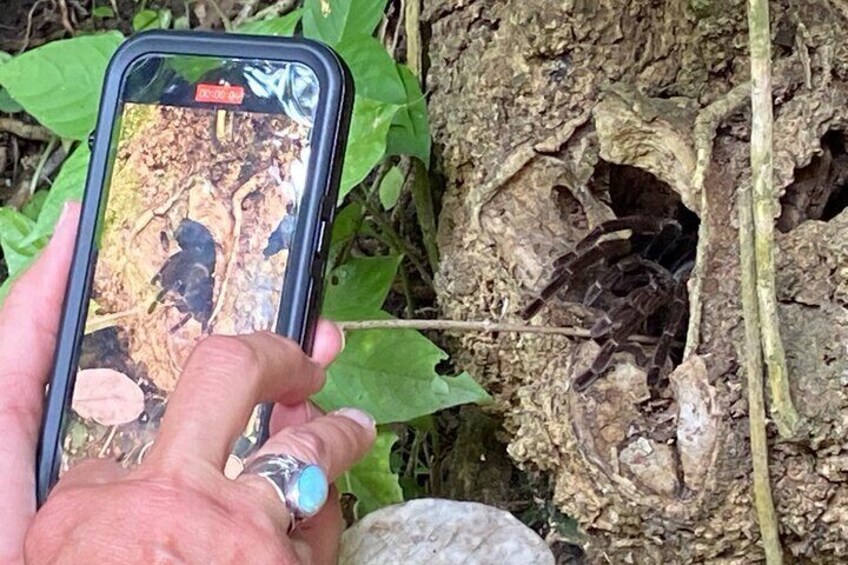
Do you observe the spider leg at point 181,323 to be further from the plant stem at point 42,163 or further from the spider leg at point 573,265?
the plant stem at point 42,163

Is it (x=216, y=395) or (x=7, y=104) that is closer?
(x=216, y=395)

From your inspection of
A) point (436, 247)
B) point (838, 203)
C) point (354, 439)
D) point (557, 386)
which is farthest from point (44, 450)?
point (838, 203)

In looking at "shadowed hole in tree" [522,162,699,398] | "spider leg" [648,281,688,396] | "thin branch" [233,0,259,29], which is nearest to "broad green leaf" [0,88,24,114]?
"thin branch" [233,0,259,29]

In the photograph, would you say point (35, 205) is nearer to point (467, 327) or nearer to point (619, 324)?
point (467, 327)

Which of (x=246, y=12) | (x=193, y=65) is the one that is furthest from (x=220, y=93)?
(x=246, y=12)

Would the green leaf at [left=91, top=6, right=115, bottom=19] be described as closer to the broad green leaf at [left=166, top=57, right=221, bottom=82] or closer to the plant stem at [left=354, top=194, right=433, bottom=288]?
the plant stem at [left=354, top=194, right=433, bottom=288]

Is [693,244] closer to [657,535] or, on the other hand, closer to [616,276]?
[616,276]
